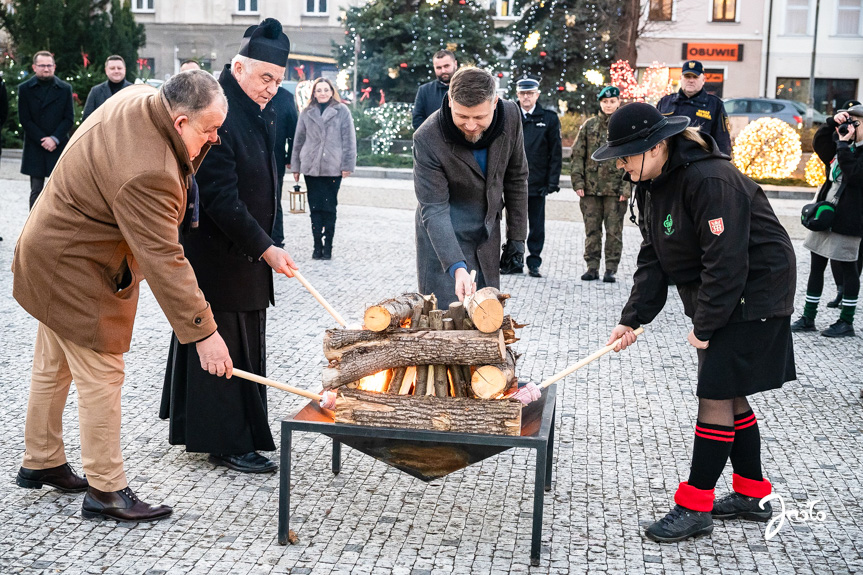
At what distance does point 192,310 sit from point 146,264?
261 millimetres

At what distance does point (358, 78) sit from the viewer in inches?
1072

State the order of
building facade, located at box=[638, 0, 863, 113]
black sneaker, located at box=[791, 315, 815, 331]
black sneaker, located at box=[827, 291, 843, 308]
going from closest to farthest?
black sneaker, located at box=[791, 315, 815, 331], black sneaker, located at box=[827, 291, 843, 308], building facade, located at box=[638, 0, 863, 113]

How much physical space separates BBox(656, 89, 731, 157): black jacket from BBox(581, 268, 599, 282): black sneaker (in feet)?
5.75

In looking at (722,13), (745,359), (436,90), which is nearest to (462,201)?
(745,359)

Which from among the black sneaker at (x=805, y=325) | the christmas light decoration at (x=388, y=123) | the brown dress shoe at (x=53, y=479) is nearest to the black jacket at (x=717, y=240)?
the brown dress shoe at (x=53, y=479)

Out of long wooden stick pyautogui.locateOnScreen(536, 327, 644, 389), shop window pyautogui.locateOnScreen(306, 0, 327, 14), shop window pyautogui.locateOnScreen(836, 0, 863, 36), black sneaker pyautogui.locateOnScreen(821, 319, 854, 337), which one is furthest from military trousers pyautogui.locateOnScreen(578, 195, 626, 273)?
shop window pyautogui.locateOnScreen(306, 0, 327, 14)

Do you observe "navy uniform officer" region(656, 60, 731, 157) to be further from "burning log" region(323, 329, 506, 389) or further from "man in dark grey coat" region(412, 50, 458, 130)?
"burning log" region(323, 329, 506, 389)

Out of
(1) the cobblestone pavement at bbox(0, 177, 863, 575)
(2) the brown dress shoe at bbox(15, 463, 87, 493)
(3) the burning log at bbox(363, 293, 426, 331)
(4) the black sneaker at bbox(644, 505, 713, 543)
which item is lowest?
(1) the cobblestone pavement at bbox(0, 177, 863, 575)

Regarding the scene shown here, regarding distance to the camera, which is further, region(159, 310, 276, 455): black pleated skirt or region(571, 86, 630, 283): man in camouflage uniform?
region(571, 86, 630, 283): man in camouflage uniform

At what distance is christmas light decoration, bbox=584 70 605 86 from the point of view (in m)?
26.4

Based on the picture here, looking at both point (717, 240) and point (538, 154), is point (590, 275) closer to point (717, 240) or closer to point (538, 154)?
point (538, 154)

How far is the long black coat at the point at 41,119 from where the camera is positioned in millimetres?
11297

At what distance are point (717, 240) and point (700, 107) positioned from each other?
600cm

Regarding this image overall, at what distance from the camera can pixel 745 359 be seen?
3996 mm
